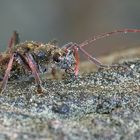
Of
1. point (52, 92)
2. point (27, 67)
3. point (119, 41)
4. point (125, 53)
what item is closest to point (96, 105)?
point (52, 92)

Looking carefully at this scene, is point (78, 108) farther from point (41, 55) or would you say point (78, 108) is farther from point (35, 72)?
point (41, 55)

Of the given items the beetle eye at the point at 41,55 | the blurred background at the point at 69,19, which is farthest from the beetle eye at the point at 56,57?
the blurred background at the point at 69,19

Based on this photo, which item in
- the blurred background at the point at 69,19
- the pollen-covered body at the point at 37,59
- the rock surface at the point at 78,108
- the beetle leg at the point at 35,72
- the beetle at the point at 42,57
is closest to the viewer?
the rock surface at the point at 78,108

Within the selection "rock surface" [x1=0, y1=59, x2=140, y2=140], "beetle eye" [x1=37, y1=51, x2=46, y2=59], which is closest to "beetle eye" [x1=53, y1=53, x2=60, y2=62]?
"beetle eye" [x1=37, y1=51, x2=46, y2=59]

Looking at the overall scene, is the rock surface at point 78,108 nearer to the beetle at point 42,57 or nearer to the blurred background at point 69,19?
the beetle at point 42,57

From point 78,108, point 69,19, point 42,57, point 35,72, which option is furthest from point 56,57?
point 69,19

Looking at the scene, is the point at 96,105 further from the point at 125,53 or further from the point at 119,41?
the point at 119,41
